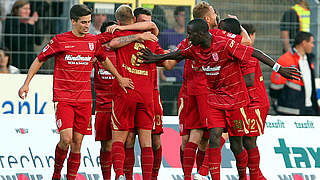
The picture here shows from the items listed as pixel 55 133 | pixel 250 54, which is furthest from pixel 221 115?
pixel 55 133

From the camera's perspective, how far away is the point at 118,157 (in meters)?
9.36

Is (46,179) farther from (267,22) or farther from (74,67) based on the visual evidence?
(267,22)

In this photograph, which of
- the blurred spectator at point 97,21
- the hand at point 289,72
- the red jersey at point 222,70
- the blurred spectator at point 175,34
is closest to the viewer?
the hand at point 289,72

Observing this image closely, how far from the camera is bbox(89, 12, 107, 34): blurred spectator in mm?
12359

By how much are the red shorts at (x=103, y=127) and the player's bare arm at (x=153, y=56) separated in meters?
1.26

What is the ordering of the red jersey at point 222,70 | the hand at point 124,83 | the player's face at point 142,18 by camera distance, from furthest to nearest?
the player's face at point 142,18 < the hand at point 124,83 < the red jersey at point 222,70

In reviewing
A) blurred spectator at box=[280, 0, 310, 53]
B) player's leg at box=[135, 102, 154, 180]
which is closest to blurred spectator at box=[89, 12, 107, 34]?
player's leg at box=[135, 102, 154, 180]

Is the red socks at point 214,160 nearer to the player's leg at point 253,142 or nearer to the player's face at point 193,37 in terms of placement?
the player's leg at point 253,142

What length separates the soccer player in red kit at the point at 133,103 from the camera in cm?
949

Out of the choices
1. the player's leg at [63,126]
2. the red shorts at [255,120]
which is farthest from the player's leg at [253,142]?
the player's leg at [63,126]

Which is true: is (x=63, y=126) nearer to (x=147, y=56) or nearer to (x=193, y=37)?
(x=147, y=56)

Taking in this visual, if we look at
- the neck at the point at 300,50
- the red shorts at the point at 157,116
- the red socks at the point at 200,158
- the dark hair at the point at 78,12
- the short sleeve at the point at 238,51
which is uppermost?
the dark hair at the point at 78,12

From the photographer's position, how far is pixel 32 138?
1121cm

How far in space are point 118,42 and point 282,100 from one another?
488 cm
